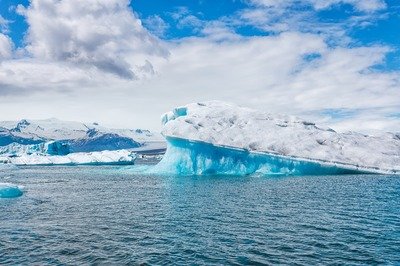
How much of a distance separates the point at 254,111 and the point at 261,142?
9.99 m

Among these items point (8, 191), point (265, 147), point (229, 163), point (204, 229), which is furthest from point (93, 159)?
point (204, 229)

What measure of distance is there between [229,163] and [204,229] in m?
42.4

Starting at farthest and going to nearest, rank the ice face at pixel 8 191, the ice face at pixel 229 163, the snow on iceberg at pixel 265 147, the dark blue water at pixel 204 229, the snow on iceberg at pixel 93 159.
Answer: the snow on iceberg at pixel 93 159, the ice face at pixel 229 163, the snow on iceberg at pixel 265 147, the ice face at pixel 8 191, the dark blue water at pixel 204 229

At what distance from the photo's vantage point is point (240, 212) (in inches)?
1197

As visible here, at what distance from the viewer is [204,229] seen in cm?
2444

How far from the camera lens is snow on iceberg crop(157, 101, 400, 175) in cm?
6053

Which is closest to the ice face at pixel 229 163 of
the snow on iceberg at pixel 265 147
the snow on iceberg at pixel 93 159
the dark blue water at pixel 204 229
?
the snow on iceberg at pixel 265 147

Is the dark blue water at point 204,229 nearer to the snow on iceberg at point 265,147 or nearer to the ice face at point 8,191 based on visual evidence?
the ice face at point 8,191

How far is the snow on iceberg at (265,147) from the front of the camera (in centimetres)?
6053

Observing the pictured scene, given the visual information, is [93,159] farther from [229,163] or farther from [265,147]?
[265,147]

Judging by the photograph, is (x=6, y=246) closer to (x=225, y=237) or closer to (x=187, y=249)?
(x=187, y=249)

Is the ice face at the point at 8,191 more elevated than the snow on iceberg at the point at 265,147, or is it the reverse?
the snow on iceberg at the point at 265,147

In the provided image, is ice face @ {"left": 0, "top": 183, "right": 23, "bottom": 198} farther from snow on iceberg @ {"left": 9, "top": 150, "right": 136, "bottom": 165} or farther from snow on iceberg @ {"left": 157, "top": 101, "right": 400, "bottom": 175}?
snow on iceberg @ {"left": 9, "top": 150, "right": 136, "bottom": 165}

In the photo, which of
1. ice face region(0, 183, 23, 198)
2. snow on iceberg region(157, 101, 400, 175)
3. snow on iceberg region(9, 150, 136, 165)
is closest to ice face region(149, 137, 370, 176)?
snow on iceberg region(157, 101, 400, 175)
